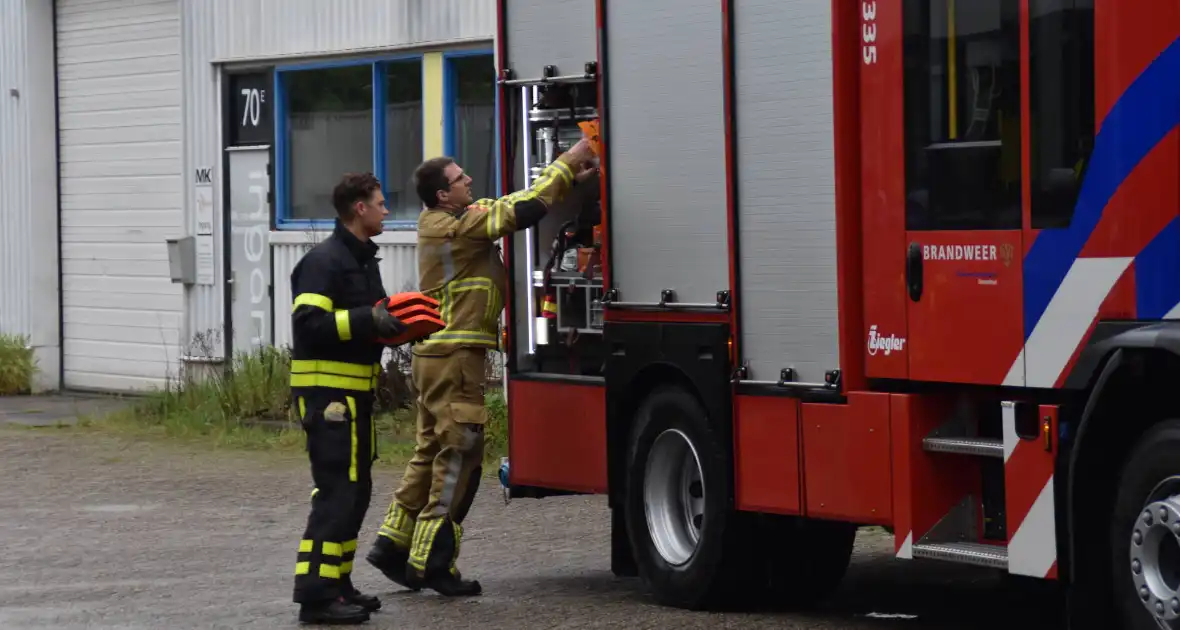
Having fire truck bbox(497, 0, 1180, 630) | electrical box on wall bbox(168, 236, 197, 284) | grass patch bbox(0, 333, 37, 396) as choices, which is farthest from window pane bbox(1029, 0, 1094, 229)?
grass patch bbox(0, 333, 37, 396)

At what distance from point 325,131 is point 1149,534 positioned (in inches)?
550

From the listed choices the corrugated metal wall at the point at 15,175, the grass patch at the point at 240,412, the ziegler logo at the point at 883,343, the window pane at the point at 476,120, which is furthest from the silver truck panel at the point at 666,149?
the corrugated metal wall at the point at 15,175

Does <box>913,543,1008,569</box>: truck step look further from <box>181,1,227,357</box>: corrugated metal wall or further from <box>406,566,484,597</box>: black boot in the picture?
<box>181,1,227,357</box>: corrugated metal wall

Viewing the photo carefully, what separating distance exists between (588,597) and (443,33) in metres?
9.26

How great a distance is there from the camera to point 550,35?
10695mm

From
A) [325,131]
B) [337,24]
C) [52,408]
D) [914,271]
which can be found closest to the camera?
[914,271]

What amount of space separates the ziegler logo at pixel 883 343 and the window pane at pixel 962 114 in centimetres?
43

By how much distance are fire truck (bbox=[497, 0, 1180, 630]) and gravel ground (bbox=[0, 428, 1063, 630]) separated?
414mm

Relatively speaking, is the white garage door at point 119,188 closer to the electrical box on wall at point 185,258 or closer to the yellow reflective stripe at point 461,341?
the electrical box on wall at point 185,258

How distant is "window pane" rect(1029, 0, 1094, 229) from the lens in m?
7.64

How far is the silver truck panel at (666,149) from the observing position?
31.3 ft

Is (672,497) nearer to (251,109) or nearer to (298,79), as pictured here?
(298,79)

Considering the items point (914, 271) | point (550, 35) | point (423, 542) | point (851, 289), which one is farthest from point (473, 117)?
point (914, 271)

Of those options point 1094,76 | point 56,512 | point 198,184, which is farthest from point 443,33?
point 1094,76
